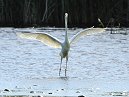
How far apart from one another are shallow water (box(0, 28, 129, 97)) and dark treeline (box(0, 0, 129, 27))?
14793mm

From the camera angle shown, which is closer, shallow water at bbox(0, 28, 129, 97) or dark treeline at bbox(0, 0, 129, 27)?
shallow water at bbox(0, 28, 129, 97)

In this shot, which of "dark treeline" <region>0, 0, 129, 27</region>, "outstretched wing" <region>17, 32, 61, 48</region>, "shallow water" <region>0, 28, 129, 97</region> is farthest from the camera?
"dark treeline" <region>0, 0, 129, 27</region>

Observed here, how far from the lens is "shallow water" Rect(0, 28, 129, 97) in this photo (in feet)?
46.3

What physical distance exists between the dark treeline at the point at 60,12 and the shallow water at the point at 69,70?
14.8 m

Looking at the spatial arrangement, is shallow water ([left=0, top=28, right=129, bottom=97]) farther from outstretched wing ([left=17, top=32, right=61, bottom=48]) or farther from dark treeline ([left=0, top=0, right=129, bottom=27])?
dark treeline ([left=0, top=0, right=129, bottom=27])

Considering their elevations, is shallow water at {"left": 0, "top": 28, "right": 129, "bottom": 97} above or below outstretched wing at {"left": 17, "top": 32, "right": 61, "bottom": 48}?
below

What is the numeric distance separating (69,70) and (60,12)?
27.7 m

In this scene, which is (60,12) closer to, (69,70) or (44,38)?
(69,70)

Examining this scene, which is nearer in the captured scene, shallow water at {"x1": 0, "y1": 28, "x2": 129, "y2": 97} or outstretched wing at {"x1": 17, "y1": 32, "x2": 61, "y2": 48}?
shallow water at {"x1": 0, "y1": 28, "x2": 129, "y2": 97}

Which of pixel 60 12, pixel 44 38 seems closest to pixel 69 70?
pixel 44 38

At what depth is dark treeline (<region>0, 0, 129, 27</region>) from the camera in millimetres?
45812

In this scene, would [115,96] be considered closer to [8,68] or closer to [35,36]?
[35,36]

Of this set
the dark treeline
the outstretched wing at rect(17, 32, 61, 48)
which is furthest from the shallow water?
the dark treeline

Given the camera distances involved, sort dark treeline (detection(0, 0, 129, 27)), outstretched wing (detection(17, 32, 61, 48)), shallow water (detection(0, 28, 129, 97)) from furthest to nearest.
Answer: dark treeline (detection(0, 0, 129, 27)) < outstretched wing (detection(17, 32, 61, 48)) < shallow water (detection(0, 28, 129, 97))
